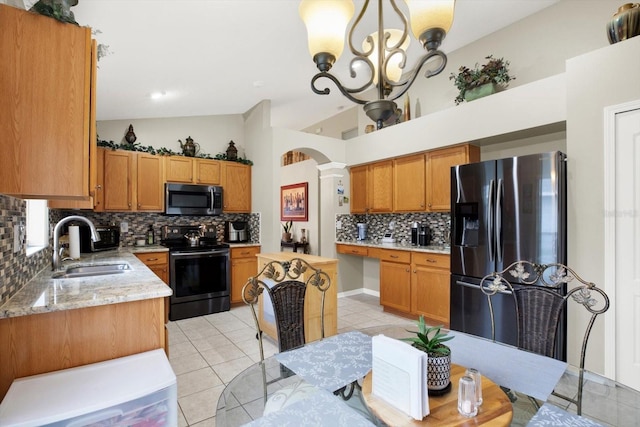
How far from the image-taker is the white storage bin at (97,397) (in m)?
1.18

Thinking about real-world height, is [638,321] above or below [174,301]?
above

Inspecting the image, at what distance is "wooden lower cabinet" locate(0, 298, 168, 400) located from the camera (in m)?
1.43

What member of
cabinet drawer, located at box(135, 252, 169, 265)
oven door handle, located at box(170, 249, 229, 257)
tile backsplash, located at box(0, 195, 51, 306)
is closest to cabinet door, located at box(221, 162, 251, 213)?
oven door handle, located at box(170, 249, 229, 257)

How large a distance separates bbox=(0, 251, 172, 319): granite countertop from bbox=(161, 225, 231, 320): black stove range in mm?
1936

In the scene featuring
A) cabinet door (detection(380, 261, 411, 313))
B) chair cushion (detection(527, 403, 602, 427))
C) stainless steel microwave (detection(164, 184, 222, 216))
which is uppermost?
stainless steel microwave (detection(164, 184, 222, 216))

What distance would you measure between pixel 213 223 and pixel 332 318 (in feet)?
9.31

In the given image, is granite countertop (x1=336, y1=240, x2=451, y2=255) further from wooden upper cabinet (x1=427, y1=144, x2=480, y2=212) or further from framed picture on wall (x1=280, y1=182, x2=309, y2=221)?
framed picture on wall (x1=280, y1=182, x2=309, y2=221)

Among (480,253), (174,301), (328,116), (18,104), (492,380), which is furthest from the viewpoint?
(328,116)

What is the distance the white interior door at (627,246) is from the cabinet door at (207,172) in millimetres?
4599

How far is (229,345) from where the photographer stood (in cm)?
327

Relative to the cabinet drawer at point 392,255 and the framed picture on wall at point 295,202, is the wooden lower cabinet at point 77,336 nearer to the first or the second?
the cabinet drawer at point 392,255

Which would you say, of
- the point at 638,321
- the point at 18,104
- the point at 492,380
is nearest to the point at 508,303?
the point at 638,321

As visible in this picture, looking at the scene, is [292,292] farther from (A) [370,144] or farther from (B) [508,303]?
(A) [370,144]

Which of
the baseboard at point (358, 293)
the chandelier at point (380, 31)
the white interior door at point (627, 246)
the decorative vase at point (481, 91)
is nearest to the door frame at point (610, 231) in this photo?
the white interior door at point (627, 246)
